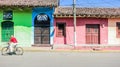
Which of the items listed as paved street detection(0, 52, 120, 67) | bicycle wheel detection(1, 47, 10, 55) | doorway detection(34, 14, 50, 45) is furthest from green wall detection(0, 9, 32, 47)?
paved street detection(0, 52, 120, 67)

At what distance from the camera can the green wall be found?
33125mm

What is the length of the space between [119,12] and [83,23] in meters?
4.24

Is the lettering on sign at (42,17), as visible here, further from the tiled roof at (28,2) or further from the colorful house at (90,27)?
the tiled roof at (28,2)

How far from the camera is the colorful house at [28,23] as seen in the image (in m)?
33.0

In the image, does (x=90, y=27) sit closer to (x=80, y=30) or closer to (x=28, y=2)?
(x=80, y=30)

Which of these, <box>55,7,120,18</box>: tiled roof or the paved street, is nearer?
the paved street

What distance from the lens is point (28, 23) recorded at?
33281mm

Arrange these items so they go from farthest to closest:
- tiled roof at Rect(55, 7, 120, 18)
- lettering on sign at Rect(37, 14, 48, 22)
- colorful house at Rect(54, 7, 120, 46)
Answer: colorful house at Rect(54, 7, 120, 46) → tiled roof at Rect(55, 7, 120, 18) → lettering on sign at Rect(37, 14, 48, 22)

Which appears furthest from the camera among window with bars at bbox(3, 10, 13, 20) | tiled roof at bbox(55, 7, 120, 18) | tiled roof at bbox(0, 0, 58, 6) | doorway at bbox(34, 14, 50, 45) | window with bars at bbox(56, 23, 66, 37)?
window with bars at bbox(56, 23, 66, 37)

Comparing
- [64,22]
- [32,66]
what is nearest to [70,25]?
[64,22]

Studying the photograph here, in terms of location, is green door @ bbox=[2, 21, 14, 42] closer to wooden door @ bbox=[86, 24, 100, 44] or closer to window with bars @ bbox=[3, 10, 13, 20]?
window with bars @ bbox=[3, 10, 13, 20]

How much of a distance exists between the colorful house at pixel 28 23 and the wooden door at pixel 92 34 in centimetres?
417

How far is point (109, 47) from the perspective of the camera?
2989cm

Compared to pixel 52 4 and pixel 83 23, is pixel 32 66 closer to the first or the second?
pixel 52 4
